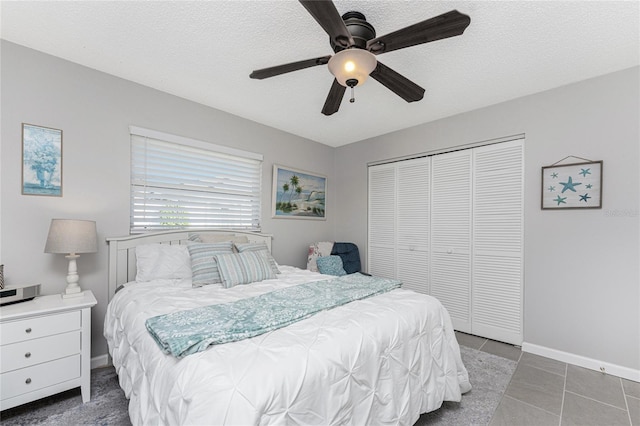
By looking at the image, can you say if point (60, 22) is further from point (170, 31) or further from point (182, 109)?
point (182, 109)

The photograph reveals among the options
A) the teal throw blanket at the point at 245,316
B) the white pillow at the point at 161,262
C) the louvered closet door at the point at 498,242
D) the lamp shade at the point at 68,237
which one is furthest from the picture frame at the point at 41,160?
the louvered closet door at the point at 498,242

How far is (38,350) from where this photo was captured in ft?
5.93

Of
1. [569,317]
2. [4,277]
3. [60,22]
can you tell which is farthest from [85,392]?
[569,317]

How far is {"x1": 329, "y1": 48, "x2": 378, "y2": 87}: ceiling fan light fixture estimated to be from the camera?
1.56 meters

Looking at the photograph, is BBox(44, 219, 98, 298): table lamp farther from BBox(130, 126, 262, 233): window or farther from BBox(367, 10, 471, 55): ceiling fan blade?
BBox(367, 10, 471, 55): ceiling fan blade

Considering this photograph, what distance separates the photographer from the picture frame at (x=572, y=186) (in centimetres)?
248

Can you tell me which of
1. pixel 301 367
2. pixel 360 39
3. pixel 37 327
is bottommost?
pixel 37 327

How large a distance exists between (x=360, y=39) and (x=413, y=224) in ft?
8.59

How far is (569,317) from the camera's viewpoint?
260 centimetres

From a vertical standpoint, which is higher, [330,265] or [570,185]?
[570,185]

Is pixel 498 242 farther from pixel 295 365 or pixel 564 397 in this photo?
pixel 295 365

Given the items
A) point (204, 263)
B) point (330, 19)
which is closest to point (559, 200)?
point (330, 19)

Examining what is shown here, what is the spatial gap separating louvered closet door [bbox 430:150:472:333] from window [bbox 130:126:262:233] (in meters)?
2.29

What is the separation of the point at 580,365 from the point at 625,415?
70 centimetres
